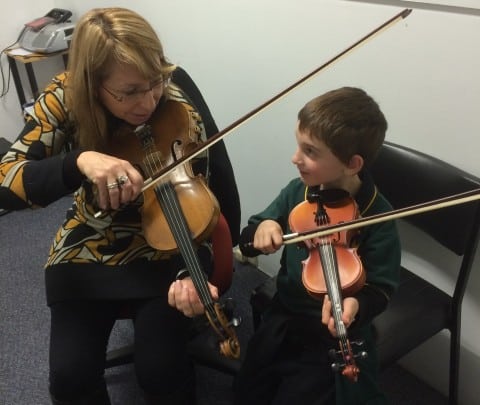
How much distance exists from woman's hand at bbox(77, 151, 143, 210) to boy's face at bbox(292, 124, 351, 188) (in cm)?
33

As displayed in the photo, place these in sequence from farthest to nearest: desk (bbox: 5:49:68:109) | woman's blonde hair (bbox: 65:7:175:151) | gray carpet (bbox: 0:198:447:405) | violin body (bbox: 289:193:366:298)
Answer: desk (bbox: 5:49:68:109) < gray carpet (bbox: 0:198:447:405) < woman's blonde hair (bbox: 65:7:175:151) < violin body (bbox: 289:193:366:298)

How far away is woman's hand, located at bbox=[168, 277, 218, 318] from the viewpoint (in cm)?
98

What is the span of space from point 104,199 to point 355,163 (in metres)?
0.50

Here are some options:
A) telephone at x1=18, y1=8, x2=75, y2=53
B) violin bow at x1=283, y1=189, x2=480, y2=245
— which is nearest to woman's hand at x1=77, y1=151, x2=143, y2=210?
violin bow at x1=283, y1=189, x2=480, y2=245

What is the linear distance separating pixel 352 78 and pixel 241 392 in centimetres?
84

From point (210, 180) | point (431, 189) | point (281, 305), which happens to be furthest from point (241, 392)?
point (431, 189)

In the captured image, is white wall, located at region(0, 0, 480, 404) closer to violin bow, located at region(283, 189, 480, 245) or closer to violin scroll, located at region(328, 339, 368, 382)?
violin bow, located at region(283, 189, 480, 245)

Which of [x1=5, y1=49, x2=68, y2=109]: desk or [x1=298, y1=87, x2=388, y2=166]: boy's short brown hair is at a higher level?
[x1=298, y1=87, x2=388, y2=166]: boy's short brown hair

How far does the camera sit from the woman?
1.00 meters

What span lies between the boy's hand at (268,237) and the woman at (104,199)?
16 centimetres

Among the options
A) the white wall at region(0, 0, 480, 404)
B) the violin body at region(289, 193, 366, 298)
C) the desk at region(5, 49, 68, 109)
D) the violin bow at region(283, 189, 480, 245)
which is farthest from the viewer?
the desk at region(5, 49, 68, 109)

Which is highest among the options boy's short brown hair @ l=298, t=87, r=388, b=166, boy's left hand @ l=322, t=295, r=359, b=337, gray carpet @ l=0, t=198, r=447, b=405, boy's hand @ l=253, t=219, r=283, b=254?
boy's short brown hair @ l=298, t=87, r=388, b=166

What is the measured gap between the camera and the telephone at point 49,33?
2.46 metres

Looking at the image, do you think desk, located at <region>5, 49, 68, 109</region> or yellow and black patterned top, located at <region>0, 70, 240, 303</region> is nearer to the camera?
yellow and black patterned top, located at <region>0, 70, 240, 303</region>
